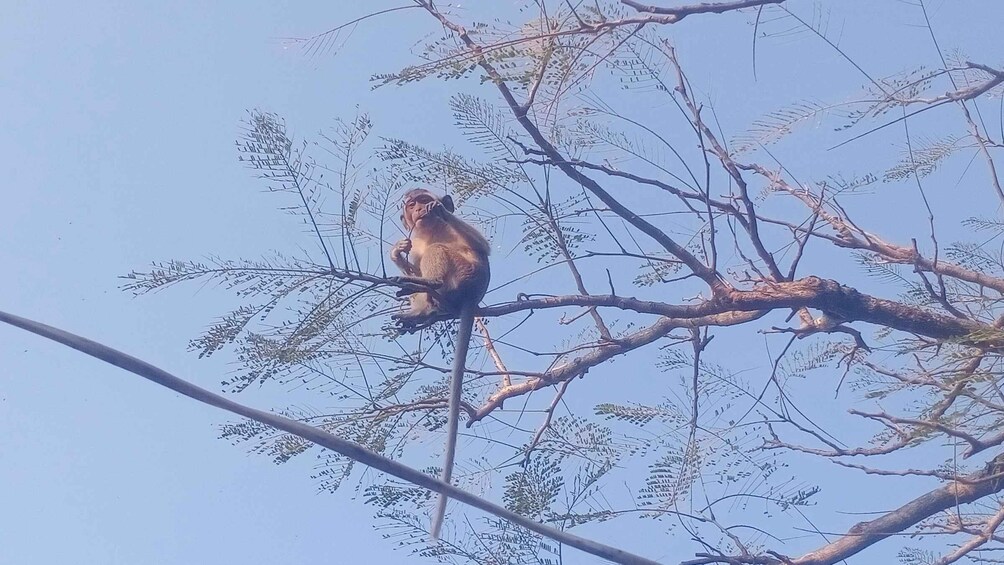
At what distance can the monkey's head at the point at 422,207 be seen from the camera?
6.74 m

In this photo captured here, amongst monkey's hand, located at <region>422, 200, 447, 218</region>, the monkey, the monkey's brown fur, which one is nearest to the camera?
the monkey

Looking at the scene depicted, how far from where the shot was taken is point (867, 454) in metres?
4.96

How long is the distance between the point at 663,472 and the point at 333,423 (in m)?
1.87

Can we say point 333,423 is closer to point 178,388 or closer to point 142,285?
point 142,285

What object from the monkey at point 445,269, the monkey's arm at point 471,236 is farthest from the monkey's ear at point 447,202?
the monkey's arm at point 471,236

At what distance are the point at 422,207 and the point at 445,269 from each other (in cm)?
78

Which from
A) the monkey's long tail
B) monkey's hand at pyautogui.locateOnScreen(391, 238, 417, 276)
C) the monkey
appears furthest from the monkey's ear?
the monkey's long tail

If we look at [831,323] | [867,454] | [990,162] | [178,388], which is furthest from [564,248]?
[178,388]

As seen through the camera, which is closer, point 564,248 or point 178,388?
point 178,388

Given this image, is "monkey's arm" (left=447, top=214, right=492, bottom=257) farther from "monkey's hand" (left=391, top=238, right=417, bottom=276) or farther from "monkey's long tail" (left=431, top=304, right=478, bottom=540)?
"monkey's long tail" (left=431, top=304, right=478, bottom=540)

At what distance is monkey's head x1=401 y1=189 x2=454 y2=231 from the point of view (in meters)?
6.74

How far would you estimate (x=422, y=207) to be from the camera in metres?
6.80

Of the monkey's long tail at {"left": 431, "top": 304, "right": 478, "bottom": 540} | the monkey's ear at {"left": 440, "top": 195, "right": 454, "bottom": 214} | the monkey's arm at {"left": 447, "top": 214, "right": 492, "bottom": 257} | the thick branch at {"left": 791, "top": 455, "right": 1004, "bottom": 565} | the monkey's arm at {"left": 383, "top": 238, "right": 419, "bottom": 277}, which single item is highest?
the monkey's ear at {"left": 440, "top": 195, "right": 454, "bottom": 214}

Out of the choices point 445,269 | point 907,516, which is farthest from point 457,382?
point 907,516
